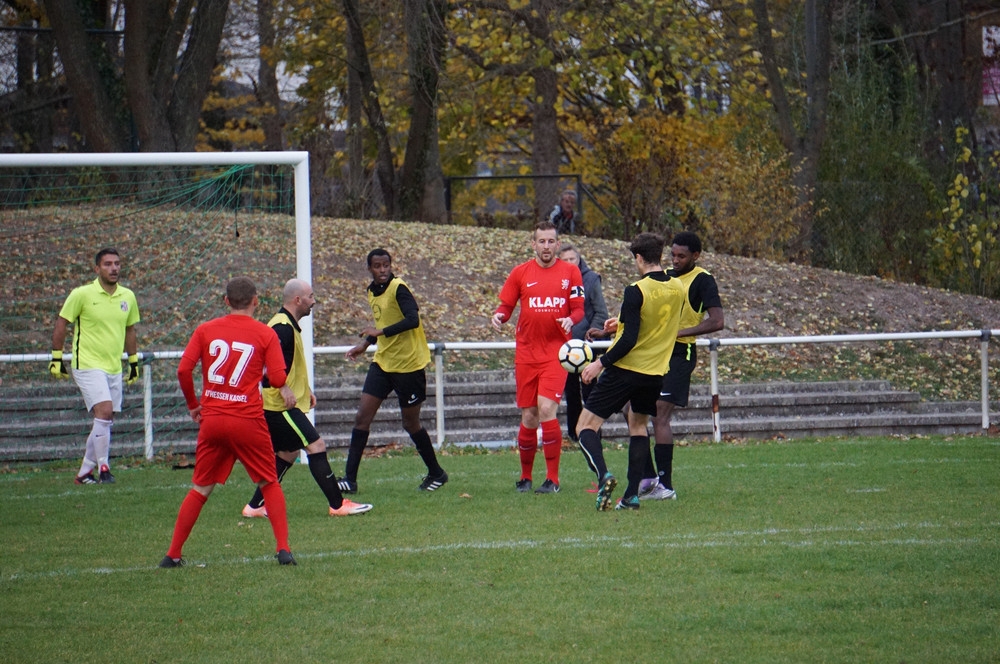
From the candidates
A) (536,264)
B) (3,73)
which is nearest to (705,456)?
(536,264)

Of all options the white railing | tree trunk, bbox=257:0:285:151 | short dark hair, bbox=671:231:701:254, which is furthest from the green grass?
tree trunk, bbox=257:0:285:151

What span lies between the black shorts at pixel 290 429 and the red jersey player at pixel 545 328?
1833mm

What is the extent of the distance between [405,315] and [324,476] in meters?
1.62

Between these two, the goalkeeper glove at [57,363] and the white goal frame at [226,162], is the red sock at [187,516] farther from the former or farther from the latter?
the white goal frame at [226,162]

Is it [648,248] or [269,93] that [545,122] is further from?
[648,248]

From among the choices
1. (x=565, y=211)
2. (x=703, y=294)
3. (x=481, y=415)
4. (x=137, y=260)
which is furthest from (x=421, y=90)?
(x=703, y=294)

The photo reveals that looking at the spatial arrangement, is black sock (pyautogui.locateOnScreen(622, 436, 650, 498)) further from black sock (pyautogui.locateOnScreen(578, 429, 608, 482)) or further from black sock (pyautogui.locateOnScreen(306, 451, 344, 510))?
black sock (pyautogui.locateOnScreen(306, 451, 344, 510))

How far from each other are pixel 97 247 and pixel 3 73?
10532 mm

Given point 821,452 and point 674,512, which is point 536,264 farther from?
point 821,452

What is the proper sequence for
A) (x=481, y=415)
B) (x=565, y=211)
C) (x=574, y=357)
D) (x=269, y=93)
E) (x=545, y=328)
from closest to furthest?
(x=574, y=357) → (x=545, y=328) → (x=481, y=415) → (x=565, y=211) → (x=269, y=93)

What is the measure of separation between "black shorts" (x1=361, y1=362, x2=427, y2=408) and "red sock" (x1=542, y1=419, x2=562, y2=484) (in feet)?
3.49

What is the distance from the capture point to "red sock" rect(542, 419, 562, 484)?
9.65m

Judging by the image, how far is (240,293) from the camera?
695 centimetres

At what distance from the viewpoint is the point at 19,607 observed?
6.21 metres
